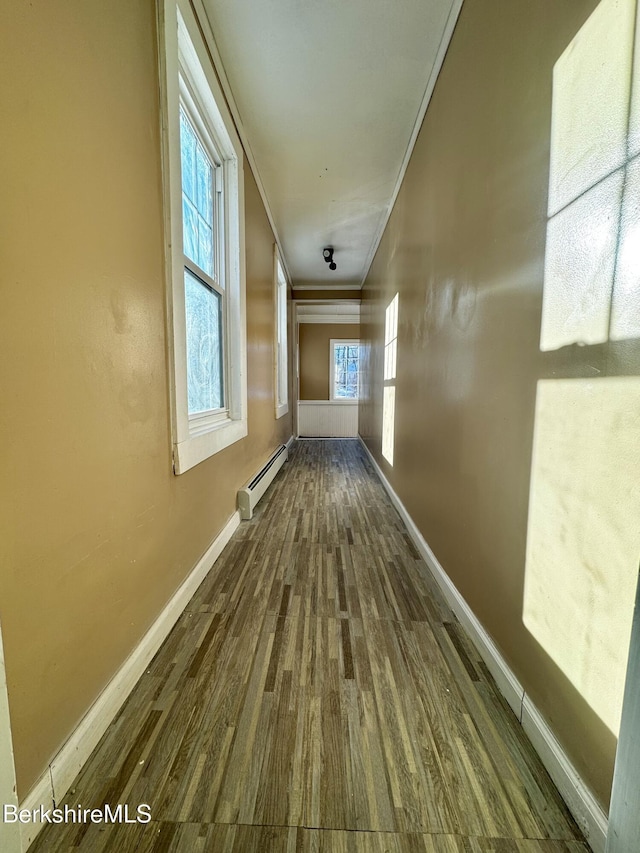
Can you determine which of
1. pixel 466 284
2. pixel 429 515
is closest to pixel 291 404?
pixel 429 515

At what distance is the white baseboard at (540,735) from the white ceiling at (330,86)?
2.73 meters

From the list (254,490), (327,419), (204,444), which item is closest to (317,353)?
(327,419)

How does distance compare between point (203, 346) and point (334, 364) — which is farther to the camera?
point (334, 364)

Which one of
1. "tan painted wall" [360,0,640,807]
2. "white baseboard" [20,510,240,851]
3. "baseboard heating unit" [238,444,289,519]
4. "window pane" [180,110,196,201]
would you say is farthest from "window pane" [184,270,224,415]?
"tan painted wall" [360,0,640,807]

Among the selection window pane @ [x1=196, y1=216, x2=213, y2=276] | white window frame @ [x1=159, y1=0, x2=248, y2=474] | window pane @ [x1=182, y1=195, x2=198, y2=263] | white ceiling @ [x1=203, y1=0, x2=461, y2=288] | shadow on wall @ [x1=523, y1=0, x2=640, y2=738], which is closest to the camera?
shadow on wall @ [x1=523, y1=0, x2=640, y2=738]

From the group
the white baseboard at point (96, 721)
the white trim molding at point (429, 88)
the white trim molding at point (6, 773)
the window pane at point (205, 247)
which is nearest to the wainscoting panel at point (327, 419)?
the white trim molding at point (429, 88)

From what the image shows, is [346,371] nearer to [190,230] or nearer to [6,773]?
[190,230]

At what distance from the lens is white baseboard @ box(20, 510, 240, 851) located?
78 centimetres

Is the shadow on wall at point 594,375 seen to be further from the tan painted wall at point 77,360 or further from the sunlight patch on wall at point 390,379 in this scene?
the sunlight patch on wall at point 390,379

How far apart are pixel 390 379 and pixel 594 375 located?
2.52m

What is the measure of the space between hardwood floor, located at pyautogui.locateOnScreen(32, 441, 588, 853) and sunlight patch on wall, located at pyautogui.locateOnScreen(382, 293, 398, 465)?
1.75 metres

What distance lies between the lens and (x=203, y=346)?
79.0 inches

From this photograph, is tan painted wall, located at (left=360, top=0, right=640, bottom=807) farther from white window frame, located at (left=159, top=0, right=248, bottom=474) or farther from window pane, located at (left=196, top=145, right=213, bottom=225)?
window pane, located at (left=196, top=145, right=213, bottom=225)

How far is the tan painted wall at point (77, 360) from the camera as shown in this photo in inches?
28.3
